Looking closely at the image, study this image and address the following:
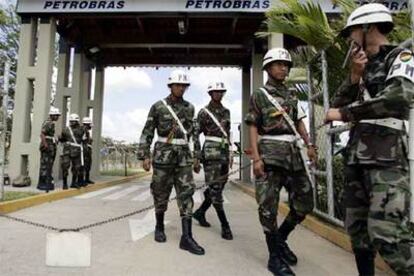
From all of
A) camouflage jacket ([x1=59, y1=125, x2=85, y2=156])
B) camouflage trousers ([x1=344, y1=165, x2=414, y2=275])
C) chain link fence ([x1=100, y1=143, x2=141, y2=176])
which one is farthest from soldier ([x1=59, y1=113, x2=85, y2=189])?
chain link fence ([x1=100, y1=143, x2=141, y2=176])

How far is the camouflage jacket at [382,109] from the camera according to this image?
105 inches

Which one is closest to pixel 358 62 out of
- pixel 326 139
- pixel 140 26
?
pixel 326 139

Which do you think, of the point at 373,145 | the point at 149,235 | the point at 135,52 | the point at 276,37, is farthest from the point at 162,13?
the point at 373,145

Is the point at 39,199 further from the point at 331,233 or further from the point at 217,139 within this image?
the point at 331,233

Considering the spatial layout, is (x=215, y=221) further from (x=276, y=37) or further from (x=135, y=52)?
(x=135, y=52)

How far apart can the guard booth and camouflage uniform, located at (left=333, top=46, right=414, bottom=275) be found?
9516 mm

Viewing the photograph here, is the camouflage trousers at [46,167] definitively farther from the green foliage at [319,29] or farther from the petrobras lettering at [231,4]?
the green foliage at [319,29]

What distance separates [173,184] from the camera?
538 centimetres

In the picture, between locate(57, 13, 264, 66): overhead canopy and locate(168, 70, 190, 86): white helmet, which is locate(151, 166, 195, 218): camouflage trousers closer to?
locate(168, 70, 190, 86): white helmet

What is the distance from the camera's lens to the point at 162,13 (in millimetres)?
12555

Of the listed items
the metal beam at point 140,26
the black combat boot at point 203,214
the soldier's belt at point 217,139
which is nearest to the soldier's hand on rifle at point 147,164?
the soldier's belt at point 217,139

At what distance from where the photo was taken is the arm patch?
2672 millimetres

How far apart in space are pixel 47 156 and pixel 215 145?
6.42 meters

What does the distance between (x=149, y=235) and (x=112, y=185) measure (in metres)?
10.6
